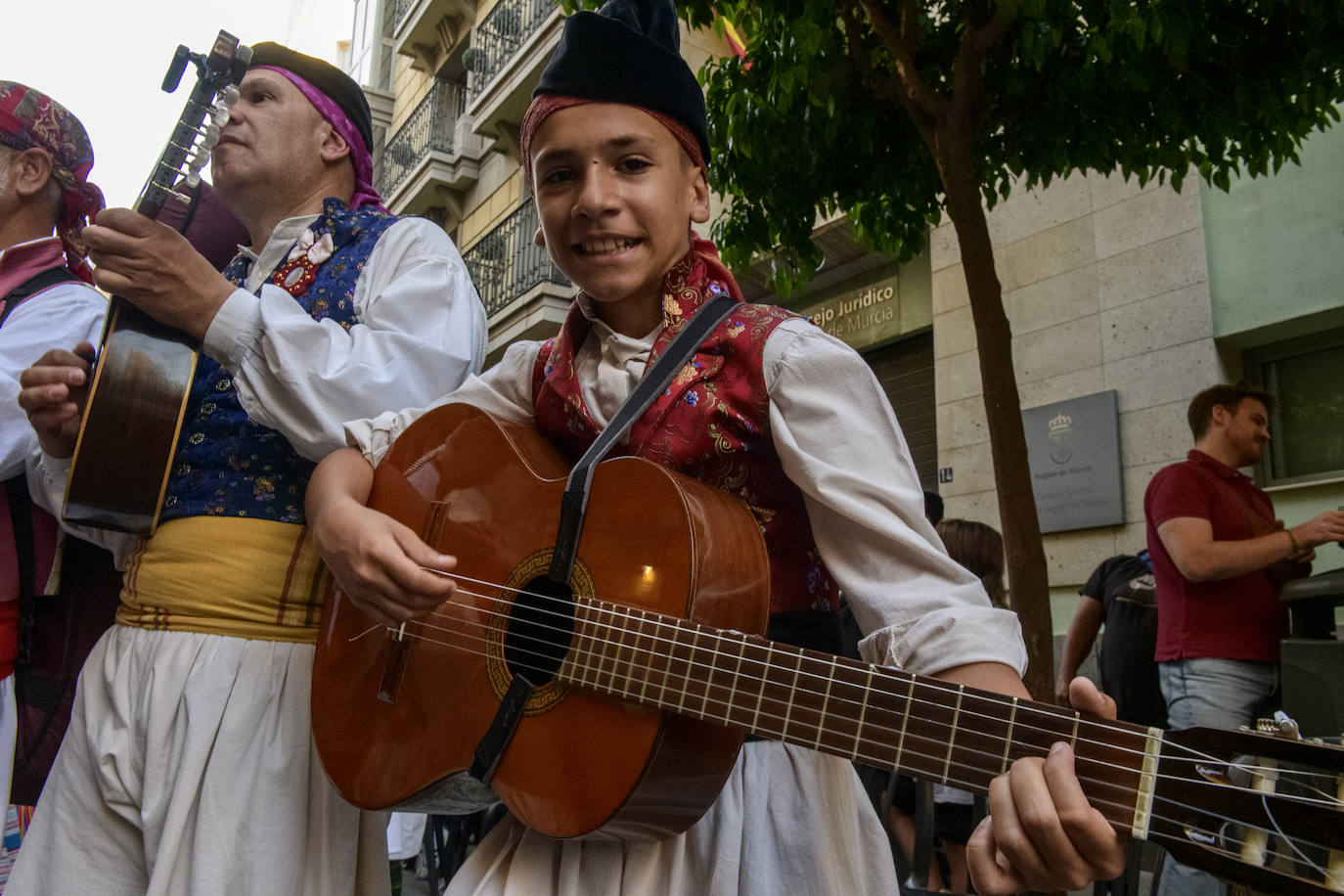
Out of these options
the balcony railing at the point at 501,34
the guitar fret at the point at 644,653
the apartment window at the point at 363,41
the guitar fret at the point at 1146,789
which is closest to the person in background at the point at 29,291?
the guitar fret at the point at 644,653

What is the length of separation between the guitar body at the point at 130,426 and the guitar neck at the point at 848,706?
3.21 feet

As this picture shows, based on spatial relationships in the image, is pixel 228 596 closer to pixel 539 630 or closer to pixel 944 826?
pixel 539 630

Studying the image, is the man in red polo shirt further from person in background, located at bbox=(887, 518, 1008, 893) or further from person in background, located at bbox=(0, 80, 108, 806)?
person in background, located at bbox=(0, 80, 108, 806)

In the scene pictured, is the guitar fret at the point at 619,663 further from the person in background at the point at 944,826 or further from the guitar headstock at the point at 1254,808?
the person in background at the point at 944,826

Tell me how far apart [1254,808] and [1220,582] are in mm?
3429

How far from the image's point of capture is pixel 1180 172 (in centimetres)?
457

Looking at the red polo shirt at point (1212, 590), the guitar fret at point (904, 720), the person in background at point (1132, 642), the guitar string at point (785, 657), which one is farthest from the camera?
the person in background at point (1132, 642)

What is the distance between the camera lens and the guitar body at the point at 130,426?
72.2 inches

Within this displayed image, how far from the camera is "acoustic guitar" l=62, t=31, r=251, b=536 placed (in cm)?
183

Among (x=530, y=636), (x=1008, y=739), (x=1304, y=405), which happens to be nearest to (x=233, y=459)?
(x=530, y=636)

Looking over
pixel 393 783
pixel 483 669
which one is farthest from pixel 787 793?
pixel 393 783

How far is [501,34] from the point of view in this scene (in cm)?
1684

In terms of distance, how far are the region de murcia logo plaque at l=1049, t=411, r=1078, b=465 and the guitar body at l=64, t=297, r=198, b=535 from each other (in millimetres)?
7382

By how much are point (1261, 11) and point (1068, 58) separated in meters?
0.75
